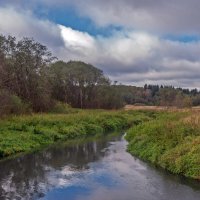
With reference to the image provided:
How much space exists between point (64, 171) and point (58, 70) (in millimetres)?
60658

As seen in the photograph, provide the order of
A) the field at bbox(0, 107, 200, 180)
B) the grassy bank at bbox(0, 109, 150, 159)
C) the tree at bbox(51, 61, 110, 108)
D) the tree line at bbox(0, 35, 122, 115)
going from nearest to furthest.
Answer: the field at bbox(0, 107, 200, 180)
the grassy bank at bbox(0, 109, 150, 159)
the tree line at bbox(0, 35, 122, 115)
the tree at bbox(51, 61, 110, 108)

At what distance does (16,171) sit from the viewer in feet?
67.3

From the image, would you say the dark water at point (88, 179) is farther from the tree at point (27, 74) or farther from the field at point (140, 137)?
the tree at point (27, 74)

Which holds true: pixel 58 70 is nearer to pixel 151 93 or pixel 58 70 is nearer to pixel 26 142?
pixel 26 142

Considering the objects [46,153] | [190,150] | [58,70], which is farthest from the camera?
[58,70]

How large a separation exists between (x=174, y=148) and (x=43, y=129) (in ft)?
56.9

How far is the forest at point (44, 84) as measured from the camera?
4741 cm

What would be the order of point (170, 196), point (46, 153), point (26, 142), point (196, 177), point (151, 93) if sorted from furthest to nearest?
1. point (151, 93)
2. point (26, 142)
3. point (46, 153)
4. point (196, 177)
5. point (170, 196)

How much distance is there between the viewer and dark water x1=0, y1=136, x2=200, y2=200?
15594 mm

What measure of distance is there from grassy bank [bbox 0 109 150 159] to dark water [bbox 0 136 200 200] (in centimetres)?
284

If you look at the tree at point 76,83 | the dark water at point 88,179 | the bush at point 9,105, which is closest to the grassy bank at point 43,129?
the bush at point 9,105

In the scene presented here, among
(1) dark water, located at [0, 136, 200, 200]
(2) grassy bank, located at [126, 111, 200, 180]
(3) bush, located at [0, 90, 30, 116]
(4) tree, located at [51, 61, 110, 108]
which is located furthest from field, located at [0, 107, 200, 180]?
(4) tree, located at [51, 61, 110, 108]

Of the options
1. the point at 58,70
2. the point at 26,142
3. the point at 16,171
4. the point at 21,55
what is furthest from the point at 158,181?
the point at 58,70

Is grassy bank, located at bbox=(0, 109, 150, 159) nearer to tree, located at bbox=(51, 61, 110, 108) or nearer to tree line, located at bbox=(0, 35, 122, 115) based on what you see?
tree line, located at bbox=(0, 35, 122, 115)
